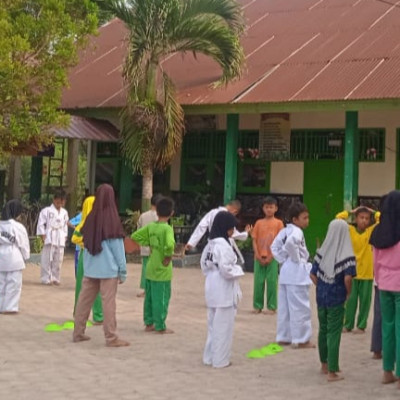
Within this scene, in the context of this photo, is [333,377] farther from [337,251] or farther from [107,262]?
[107,262]

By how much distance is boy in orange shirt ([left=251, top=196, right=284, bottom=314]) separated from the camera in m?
8.80

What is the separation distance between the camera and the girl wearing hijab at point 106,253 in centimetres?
684

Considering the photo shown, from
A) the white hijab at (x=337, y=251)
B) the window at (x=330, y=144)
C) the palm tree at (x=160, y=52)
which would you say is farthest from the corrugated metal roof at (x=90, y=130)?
the white hijab at (x=337, y=251)

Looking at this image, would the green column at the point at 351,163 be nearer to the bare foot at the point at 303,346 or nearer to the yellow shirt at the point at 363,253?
the yellow shirt at the point at 363,253

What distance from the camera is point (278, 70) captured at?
14.7m

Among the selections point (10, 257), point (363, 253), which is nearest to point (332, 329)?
point (363, 253)

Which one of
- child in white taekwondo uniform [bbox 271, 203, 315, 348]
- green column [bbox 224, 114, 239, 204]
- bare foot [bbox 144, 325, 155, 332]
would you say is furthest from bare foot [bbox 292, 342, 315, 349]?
green column [bbox 224, 114, 239, 204]

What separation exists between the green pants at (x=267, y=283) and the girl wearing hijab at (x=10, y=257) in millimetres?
2842

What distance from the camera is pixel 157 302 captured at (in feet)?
24.2

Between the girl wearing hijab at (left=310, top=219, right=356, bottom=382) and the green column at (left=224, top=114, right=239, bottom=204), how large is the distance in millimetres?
8761

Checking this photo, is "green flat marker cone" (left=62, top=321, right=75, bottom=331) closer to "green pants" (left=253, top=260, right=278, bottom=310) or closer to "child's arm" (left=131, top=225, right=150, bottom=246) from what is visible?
"child's arm" (left=131, top=225, right=150, bottom=246)

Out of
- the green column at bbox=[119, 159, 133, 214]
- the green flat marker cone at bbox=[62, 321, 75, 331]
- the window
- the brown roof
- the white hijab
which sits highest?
the brown roof

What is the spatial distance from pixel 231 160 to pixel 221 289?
28.0 ft

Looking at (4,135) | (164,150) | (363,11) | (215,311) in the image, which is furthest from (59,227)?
(363,11)
